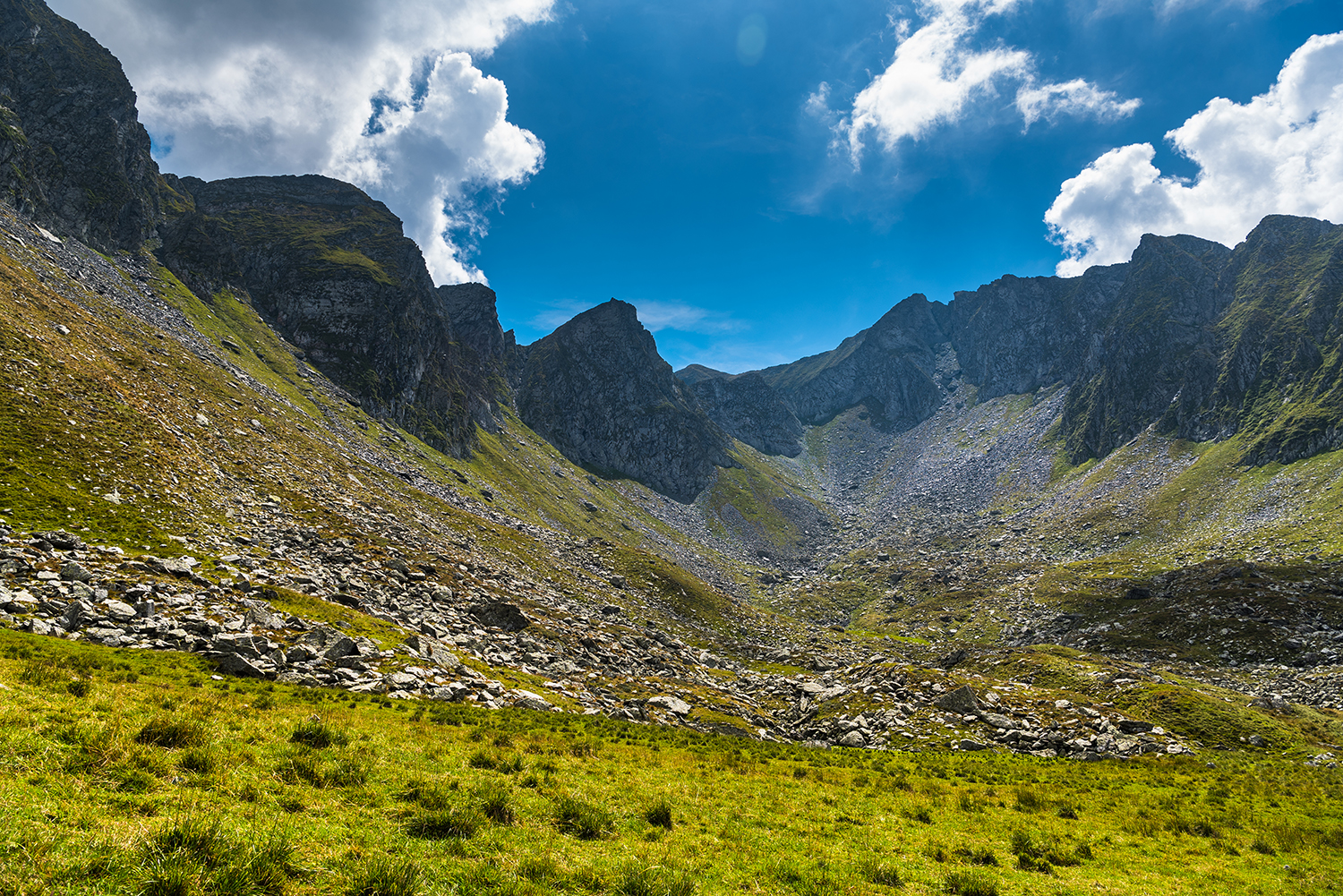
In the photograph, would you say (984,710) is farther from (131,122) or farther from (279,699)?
(131,122)

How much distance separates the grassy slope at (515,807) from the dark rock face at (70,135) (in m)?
125

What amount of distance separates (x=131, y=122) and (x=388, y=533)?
149 m

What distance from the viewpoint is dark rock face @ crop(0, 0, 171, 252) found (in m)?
94.2

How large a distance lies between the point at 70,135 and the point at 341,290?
2128 inches

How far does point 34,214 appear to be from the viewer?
87250 mm

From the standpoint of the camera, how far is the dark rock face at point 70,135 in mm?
94250

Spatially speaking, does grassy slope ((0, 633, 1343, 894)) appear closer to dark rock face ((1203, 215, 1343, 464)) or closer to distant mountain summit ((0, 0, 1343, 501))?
distant mountain summit ((0, 0, 1343, 501))

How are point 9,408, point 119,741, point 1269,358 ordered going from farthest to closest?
point 1269,358 → point 9,408 → point 119,741

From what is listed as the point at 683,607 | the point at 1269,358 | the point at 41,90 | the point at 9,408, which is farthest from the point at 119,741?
the point at 1269,358

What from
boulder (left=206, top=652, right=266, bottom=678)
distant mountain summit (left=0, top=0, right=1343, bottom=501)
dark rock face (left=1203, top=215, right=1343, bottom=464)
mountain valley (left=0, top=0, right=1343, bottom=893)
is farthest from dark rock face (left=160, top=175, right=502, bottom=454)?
dark rock face (left=1203, top=215, right=1343, bottom=464)

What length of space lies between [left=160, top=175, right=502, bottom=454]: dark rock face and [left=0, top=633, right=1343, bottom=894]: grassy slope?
121m

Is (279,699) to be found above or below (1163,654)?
below

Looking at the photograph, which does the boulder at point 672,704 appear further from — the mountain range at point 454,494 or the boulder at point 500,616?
the boulder at point 500,616

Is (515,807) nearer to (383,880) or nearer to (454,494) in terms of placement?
(383,880)
